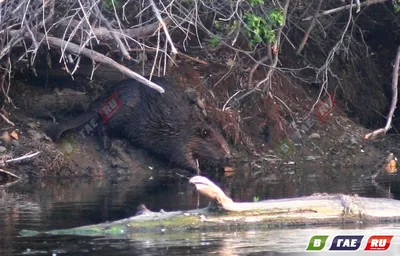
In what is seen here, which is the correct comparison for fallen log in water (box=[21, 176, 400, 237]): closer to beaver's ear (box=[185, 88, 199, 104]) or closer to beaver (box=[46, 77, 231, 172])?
beaver (box=[46, 77, 231, 172])

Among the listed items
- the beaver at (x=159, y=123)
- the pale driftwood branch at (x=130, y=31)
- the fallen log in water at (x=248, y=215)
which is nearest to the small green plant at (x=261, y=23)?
the pale driftwood branch at (x=130, y=31)

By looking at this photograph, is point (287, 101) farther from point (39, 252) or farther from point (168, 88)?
point (39, 252)

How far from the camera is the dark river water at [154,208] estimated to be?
788cm

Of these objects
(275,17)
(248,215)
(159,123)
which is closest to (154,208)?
(248,215)

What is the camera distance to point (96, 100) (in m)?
14.2

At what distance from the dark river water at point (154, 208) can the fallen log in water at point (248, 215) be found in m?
0.11

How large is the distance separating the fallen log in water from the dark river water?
4.2 inches

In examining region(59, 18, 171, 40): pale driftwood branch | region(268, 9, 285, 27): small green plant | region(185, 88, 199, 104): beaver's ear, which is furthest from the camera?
region(185, 88, 199, 104): beaver's ear

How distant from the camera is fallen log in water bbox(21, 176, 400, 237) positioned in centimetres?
845

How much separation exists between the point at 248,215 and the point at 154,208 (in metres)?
1.72

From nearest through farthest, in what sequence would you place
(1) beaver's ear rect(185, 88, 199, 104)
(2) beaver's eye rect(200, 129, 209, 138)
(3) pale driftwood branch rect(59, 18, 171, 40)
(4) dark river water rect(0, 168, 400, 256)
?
(4) dark river water rect(0, 168, 400, 256), (3) pale driftwood branch rect(59, 18, 171, 40), (2) beaver's eye rect(200, 129, 209, 138), (1) beaver's ear rect(185, 88, 199, 104)

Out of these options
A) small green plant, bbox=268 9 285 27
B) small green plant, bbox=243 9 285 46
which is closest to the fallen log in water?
small green plant, bbox=243 9 285 46

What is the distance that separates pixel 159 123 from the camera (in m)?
14.0

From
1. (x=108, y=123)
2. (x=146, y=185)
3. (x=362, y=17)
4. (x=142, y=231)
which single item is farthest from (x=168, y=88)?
(x=142, y=231)
